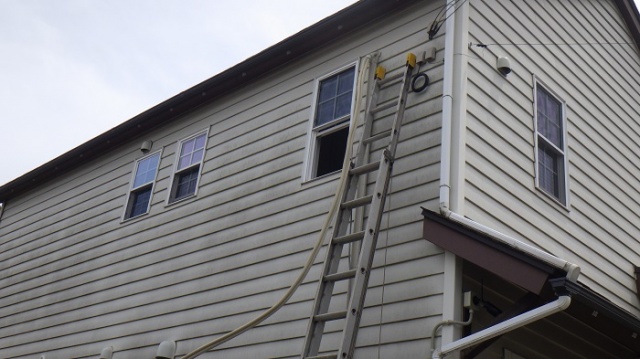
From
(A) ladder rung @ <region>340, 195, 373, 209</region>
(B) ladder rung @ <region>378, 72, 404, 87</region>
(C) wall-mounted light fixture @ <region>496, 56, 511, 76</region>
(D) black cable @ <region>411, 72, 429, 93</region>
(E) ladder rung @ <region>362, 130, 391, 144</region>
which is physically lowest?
(A) ladder rung @ <region>340, 195, 373, 209</region>

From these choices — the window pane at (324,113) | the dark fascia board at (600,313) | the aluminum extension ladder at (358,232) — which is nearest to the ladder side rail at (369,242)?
the aluminum extension ladder at (358,232)

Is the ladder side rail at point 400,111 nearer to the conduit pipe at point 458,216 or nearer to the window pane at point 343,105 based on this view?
the conduit pipe at point 458,216

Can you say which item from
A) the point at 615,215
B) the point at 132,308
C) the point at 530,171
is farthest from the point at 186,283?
the point at 615,215

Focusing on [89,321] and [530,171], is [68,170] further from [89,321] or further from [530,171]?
[530,171]

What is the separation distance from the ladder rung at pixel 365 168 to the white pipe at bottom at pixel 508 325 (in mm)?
1868

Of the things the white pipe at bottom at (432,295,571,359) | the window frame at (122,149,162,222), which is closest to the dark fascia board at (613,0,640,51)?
the white pipe at bottom at (432,295,571,359)

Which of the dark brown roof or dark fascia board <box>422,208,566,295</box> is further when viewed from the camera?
the dark brown roof

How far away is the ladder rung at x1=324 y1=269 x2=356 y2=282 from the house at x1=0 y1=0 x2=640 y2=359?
67 cm

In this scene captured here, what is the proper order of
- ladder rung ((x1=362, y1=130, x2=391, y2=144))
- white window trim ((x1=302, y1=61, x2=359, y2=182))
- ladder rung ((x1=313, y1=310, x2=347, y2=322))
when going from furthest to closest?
white window trim ((x1=302, y1=61, x2=359, y2=182)) → ladder rung ((x1=362, y1=130, x2=391, y2=144)) → ladder rung ((x1=313, y1=310, x2=347, y2=322))

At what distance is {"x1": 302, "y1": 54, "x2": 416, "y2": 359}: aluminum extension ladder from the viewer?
19.0ft

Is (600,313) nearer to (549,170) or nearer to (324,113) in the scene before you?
(549,170)

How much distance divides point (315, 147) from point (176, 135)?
3405 mm

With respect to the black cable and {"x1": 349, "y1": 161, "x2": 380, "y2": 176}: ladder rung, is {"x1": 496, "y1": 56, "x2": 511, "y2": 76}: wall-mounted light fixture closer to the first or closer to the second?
the black cable

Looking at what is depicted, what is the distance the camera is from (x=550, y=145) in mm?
8031
